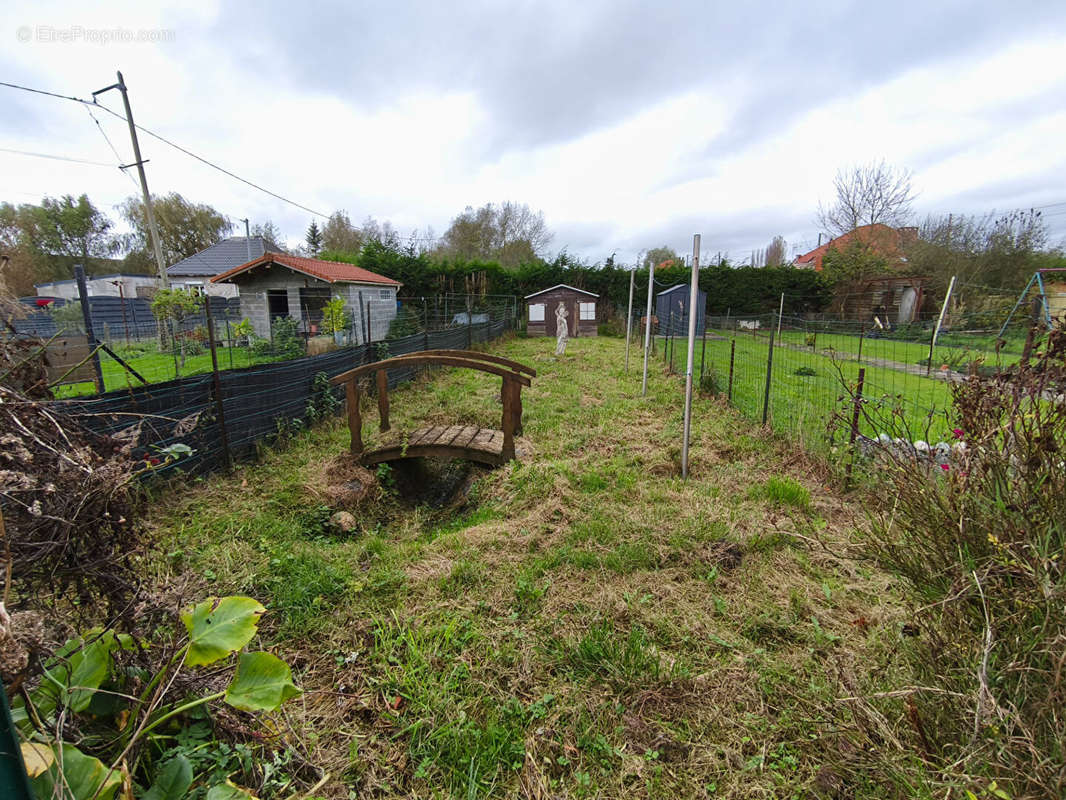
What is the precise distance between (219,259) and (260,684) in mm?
27808

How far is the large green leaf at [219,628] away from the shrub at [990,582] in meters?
1.94

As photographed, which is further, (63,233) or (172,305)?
(63,233)

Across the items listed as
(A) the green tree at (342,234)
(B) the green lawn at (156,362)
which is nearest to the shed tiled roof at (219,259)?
(A) the green tree at (342,234)

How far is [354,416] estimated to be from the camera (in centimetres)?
489

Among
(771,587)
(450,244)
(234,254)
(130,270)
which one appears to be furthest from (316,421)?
(130,270)

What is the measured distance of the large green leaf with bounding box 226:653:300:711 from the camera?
1.37 m

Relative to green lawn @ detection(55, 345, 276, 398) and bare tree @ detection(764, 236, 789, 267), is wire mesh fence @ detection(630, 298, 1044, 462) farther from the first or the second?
bare tree @ detection(764, 236, 789, 267)

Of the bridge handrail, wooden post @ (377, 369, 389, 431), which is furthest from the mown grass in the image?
wooden post @ (377, 369, 389, 431)

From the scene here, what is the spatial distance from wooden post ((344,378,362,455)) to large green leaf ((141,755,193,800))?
12.4 ft

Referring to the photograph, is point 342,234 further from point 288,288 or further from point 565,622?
point 565,622

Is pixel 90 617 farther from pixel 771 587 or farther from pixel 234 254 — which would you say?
pixel 234 254

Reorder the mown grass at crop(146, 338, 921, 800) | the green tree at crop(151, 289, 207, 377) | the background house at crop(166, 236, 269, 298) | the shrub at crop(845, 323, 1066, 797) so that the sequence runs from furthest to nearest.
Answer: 1. the background house at crop(166, 236, 269, 298)
2. the green tree at crop(151, 289, 207, 377)
3. the mown grass at crop(146, 338, 921, 800)
4. the shrub at crop(845, 323, 1066, 797)

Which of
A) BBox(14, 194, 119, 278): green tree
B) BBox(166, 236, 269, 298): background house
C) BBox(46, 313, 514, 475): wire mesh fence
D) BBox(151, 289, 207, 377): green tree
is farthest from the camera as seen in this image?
BBox(14, 194, 119, 278): green tree

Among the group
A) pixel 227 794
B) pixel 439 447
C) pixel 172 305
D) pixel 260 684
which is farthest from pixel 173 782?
pixel 172 305
